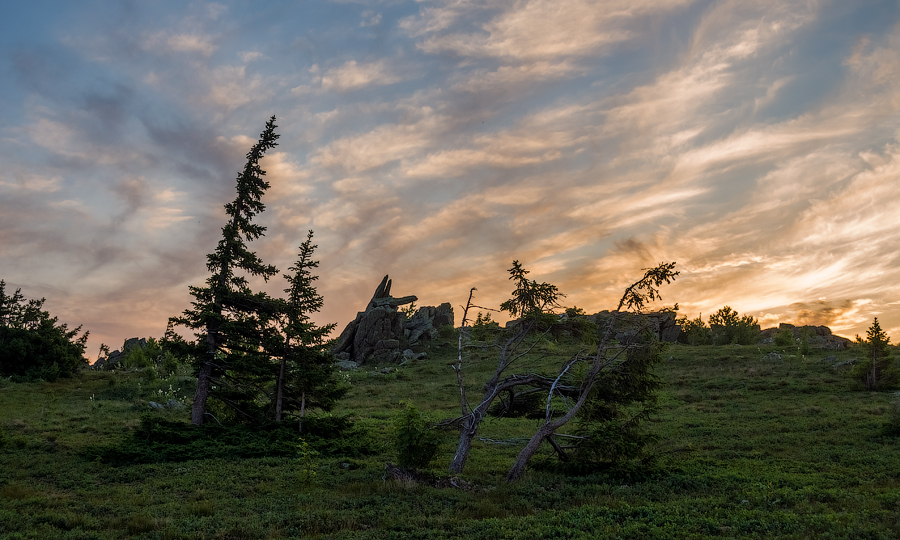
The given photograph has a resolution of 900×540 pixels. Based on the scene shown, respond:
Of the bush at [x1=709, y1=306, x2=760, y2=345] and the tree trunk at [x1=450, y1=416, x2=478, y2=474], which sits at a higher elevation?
the bush at [x1=709, y1=306, x2=760, y2=345]

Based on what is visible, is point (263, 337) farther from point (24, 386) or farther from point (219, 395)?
point (24, 386)

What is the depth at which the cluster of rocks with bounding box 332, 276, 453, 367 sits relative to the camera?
8256 cm

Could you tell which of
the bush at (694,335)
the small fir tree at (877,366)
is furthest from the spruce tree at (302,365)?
the bush at (694,335)

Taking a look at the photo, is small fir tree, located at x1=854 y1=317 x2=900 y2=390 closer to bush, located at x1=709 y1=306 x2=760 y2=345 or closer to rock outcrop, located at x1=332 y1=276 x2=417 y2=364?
bush, located at x1=709 y1=306 x2=760 y2=345

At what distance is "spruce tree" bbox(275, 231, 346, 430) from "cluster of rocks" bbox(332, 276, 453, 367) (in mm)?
49227

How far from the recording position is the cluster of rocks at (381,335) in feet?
271

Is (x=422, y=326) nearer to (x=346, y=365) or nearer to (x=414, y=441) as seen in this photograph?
(x=346, y=365)

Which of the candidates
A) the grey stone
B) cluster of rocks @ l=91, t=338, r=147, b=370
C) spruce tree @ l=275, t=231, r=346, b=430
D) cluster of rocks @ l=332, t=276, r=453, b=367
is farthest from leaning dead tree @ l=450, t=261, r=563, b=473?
cluster of rocks @ l=91, t=338, r=147, b=370

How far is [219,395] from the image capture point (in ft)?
91.5

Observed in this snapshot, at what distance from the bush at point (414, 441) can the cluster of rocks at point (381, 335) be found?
58.8m

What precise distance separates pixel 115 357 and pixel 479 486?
93.6 m

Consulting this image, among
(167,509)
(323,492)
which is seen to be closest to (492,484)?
(323,492)

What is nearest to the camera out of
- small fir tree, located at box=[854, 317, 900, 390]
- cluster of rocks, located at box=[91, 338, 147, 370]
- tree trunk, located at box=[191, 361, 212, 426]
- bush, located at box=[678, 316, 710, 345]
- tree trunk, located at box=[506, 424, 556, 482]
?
tree trunk, located at box=[506, 424, 556, 482]

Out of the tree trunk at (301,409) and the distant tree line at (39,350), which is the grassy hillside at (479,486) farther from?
the distant tree line at (39,350)
